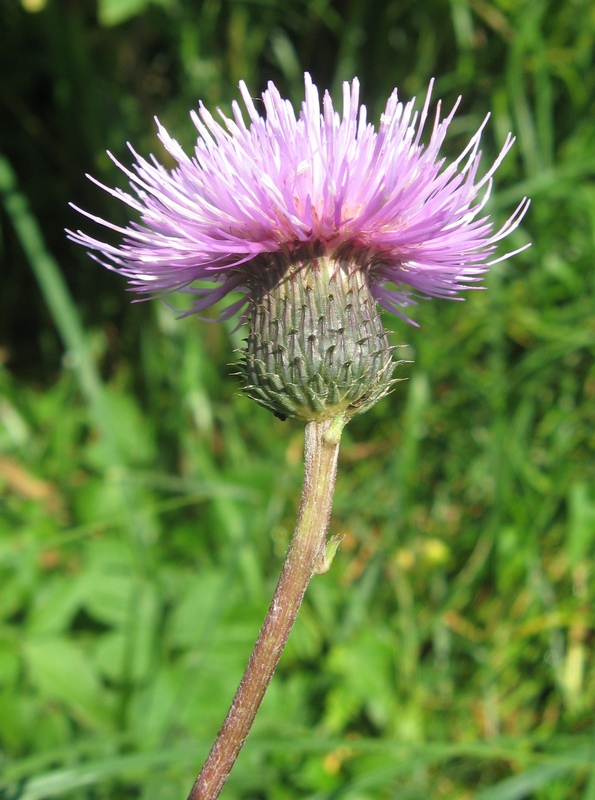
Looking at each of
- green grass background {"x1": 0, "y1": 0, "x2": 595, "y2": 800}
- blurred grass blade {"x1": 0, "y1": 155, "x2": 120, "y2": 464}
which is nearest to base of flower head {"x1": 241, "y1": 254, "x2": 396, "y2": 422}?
green grass background {"x1": 0, "y1": 0, "x2": 595, "y2": 800}

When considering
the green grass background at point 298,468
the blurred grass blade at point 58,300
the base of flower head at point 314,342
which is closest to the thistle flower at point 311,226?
the base of flower head at point 314,342

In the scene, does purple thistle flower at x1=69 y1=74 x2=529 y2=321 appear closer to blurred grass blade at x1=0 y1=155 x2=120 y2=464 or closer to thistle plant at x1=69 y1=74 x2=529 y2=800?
thistle plant at x1=69 y1=74 x2=529 y2=800

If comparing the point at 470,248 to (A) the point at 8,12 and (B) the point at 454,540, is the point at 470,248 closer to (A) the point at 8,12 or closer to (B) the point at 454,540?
(B) the point at 454,540

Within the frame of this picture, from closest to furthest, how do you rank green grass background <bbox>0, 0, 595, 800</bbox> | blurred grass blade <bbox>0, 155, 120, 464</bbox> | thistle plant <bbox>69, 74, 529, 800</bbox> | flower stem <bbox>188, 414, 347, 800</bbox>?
flower stem <bbox>188, 414, 347, 800</bbox> < thistle plant <bbox>69, 74, 529, 800</bbox> < green grass background <bbox>0, 0, 595, 800</bbox> < blurred grass blade <bbox>0, 155, 120, 464</bbox>

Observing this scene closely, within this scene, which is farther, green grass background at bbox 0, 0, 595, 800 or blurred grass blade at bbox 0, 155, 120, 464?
blurred grass blade at bbox 0, 155, 120, 464

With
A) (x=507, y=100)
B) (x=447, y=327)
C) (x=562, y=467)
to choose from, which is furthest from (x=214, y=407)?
(x=507, y=100)

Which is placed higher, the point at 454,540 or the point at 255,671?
the point at 454,540
